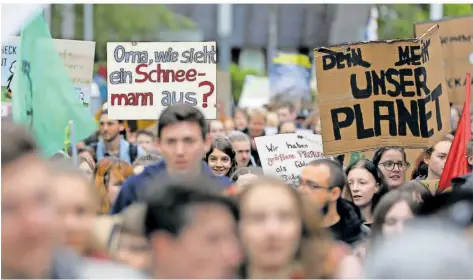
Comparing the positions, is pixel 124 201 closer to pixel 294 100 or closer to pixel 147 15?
pixel 294 100

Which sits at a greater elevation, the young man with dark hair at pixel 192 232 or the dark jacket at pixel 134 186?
the dark jacket at pixel 134 186

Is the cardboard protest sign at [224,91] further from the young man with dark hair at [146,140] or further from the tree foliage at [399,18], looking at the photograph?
the tree foliage at [399,18]

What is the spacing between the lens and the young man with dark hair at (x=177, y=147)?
6.44 metres

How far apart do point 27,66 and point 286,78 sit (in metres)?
14.6

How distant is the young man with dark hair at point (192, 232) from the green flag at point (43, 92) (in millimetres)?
3183

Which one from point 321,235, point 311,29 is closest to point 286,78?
point 321,235

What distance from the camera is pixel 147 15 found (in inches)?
1651

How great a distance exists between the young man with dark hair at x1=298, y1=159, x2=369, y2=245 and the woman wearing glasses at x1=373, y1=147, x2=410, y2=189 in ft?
7.70

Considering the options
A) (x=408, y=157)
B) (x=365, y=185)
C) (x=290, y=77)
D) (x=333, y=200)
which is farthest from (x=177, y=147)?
(x=290, y=77)

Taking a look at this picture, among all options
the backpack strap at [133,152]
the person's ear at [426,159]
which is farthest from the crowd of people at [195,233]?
the backpack strap at [133,152]

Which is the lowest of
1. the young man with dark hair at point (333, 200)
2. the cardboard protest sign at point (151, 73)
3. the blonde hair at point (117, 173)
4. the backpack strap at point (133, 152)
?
the young man with dark hair at point (333, 200)

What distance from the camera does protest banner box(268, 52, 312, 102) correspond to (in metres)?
22.3

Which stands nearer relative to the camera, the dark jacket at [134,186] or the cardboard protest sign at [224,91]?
the dark jacket at [134,186]

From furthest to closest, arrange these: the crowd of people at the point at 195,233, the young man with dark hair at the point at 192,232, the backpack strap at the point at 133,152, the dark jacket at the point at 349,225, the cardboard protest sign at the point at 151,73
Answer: the backpack strap at the point at 133,152
the cardboard protest sign at the point at 151,73
the dark jacket at the point at 349,225
the young man with dark hair at the point at 192,232
the crowd of people at the point at 195,233
